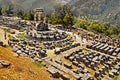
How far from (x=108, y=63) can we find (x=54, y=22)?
3950 cm

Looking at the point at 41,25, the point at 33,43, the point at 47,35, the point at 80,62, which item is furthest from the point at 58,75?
the point at 41,25

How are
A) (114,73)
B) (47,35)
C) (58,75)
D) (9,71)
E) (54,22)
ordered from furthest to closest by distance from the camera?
(54,22), (47,35), (114,73), (58,75), (9,71)

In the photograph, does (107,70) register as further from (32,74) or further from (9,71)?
(9,71)

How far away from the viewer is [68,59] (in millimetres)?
35656

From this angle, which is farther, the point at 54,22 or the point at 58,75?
the point at 54,22

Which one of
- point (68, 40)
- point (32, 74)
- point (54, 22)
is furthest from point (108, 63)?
point (54, 22)

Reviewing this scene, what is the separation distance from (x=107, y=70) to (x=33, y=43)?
1480cm

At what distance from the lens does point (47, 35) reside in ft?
153

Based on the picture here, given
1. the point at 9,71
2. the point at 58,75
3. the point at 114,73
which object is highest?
the point at 9,71

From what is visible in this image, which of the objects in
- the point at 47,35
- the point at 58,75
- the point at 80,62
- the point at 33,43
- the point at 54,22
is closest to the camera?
the point at 58,75

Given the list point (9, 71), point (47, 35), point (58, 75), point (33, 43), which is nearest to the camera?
point (9, 71)

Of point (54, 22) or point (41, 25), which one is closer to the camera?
point (41, 25)

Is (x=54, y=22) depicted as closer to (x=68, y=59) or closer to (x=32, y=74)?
(x=68, y=59)

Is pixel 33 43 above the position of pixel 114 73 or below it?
above
